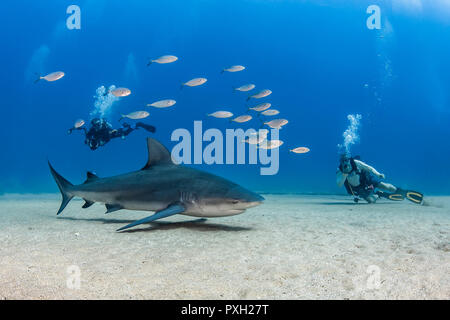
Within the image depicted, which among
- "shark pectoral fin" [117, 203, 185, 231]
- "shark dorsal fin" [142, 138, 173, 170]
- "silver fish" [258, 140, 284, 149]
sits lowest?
"silver fish" [258, 140, 284, 149]

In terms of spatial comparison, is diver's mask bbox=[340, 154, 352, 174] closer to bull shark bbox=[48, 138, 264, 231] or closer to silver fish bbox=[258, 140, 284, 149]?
silver fish bbox=[258, 140, 284, 149]

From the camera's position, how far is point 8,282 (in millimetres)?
2328

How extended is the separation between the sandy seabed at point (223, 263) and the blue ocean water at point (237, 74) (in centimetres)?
6122

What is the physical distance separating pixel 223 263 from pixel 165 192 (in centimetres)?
218

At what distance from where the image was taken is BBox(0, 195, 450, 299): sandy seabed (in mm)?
2258

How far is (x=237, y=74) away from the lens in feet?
326

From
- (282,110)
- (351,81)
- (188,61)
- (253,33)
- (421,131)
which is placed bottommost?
(421,131)

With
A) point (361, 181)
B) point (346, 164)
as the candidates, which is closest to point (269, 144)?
point (346, 164)

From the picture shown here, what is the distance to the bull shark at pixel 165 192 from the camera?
4301 mm

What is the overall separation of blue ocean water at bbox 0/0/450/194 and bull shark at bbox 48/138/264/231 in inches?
2384

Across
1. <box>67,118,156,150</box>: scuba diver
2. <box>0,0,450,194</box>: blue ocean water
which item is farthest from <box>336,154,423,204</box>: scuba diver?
<box>0,0,450,194</box>: blue ocean water
